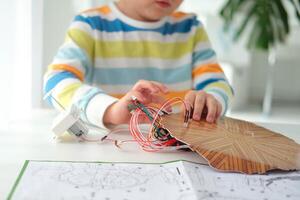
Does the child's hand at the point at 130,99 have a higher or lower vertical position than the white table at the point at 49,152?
higher

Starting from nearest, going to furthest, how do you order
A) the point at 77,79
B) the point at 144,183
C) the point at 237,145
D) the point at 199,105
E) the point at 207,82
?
1. the point at 144,183
2. the point at 237,145
3. the point at 199,105
4. the point at 77,79
5. the point at 207,82

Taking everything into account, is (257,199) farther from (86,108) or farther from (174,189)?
(86,108)

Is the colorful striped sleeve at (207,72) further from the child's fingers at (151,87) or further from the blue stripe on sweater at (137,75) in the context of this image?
the child's fingers at (151,87)

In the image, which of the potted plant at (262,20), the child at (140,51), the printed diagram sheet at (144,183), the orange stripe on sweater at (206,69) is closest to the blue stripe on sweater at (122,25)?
the child at (140,51)

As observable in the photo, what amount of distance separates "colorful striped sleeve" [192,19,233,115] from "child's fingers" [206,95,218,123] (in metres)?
0.13

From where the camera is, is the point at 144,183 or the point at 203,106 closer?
the point at 144,183

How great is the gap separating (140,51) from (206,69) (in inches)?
6.0

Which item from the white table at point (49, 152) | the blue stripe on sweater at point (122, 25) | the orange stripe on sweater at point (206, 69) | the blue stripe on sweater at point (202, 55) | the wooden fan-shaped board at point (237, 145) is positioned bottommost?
the white table at point (49, 152)

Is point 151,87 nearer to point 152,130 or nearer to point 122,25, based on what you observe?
point 152,130

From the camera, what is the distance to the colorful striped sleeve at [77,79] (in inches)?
28.0

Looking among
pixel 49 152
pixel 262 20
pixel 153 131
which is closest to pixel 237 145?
pixel 153 131

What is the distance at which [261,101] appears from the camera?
298 centimetres

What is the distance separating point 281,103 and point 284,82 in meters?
0.15

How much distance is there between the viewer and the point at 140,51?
99 centimetres
